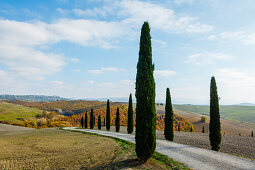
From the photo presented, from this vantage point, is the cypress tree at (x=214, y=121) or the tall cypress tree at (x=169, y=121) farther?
the tall cypress tree at (x=169, y=121)

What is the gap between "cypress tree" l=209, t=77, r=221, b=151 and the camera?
65.5 ft

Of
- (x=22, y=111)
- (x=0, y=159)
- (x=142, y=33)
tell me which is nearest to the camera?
(x=142, y=33)

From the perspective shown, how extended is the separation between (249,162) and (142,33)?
15009 mm

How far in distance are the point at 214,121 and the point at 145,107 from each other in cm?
1292

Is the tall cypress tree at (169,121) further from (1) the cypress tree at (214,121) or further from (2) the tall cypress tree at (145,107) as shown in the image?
(2) the tall cypress tree at (145,107)

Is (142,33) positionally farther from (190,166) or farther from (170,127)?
(170,127)

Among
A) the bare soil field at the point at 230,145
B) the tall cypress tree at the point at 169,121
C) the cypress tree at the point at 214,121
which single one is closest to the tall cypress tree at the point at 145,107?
the cypress tree at the point at 214,121

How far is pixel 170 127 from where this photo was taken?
26344 millimetres

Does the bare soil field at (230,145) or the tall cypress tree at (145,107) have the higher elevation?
the tall cypress tree at (145,107)

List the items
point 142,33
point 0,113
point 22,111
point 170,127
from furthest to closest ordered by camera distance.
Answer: point 22,111, point 0,113, point 170,127, point 142,33

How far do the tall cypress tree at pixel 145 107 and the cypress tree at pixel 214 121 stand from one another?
1178 centimetres

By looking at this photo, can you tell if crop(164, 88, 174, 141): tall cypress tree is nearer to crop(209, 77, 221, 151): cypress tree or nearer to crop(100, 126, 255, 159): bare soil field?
crop(100, 126, 255, 159): bare soil field

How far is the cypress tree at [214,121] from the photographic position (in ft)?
65.5

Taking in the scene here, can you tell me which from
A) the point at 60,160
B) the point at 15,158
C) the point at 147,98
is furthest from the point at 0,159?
the point at 147,98
